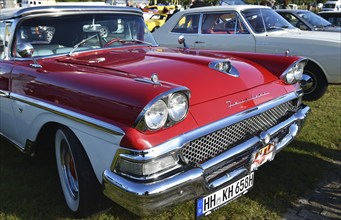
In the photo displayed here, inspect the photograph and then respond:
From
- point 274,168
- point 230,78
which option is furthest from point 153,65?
point 274,168

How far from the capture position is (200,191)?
220cm

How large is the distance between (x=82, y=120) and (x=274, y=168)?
6.61 feet

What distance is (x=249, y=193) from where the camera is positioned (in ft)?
9.87

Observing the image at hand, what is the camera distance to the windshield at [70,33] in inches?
131

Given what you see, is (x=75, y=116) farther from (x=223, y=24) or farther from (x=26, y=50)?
(x=223, y=24)

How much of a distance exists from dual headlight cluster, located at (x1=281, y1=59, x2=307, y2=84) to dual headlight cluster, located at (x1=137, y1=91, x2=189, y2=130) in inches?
54.4

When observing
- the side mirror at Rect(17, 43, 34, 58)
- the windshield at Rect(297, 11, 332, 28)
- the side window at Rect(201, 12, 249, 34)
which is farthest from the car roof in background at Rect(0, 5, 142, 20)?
the windshield at Rect(297, 11, 332, 28)

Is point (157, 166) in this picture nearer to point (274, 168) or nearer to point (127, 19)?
point (274, 168)

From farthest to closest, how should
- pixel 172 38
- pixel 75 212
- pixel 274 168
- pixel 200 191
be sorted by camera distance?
pixel 172 38 → pixel 274 168 → pixel 75 212 → pixel 200 191

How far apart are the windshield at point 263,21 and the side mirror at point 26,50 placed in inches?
174

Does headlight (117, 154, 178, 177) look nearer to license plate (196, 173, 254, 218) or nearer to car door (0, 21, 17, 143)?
license plate (196, 173, 254, 218)

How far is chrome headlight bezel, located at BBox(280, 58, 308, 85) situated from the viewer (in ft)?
10.5

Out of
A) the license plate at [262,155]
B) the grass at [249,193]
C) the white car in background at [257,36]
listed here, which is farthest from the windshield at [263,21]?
the license plate at [262,155]

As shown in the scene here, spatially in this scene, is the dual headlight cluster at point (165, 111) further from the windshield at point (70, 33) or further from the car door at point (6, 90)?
the car door at point (6, 90)
